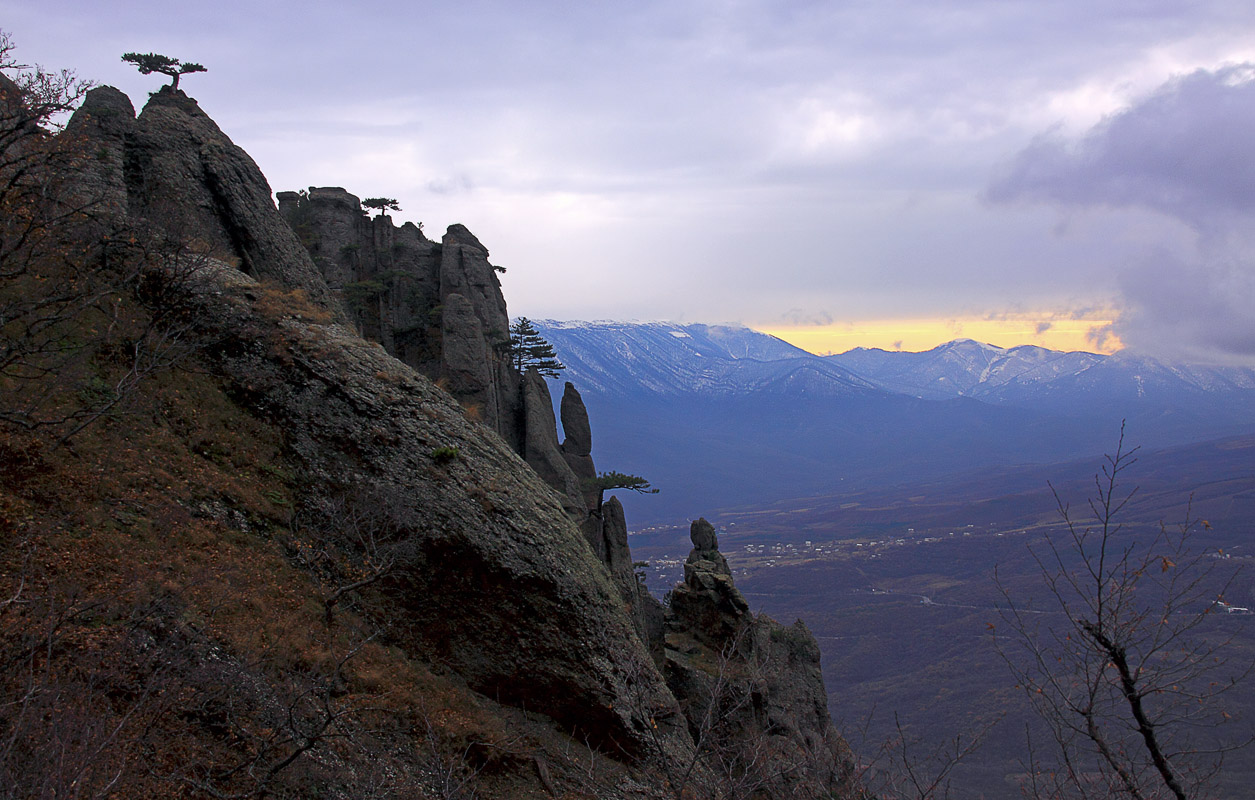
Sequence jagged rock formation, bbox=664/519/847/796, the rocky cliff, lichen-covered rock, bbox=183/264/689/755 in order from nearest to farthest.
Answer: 1. the rocky cliff
2. lichen-covered rock, bbox=183/264/689/755
3. jagged rock formation, bbox=664/519/847/796

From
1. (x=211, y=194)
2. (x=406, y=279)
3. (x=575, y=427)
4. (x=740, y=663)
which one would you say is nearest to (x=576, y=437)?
(x=575, y=427)

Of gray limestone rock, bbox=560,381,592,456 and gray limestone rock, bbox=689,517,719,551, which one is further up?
gray limestone rock, bbox=560,381,592,456

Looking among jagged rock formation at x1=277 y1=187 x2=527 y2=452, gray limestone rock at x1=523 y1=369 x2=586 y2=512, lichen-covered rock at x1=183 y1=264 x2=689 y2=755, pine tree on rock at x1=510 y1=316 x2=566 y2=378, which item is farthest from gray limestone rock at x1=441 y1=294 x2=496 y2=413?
lichen-covered rock at x1=183 y1=264 x2=689 y2=755

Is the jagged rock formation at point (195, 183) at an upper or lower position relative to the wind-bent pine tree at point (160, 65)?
lower

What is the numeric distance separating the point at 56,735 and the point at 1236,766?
113m

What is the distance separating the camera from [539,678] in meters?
20.6

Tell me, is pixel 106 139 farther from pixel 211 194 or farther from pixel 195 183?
pixel 211 194

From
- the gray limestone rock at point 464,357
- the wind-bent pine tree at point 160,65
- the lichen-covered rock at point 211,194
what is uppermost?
the wind-bent pine tree at point 160,65

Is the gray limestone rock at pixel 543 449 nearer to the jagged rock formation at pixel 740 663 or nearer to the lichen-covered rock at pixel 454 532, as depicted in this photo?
the jagged rock formation at pixel 740 663

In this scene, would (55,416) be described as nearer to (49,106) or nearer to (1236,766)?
(49,106)

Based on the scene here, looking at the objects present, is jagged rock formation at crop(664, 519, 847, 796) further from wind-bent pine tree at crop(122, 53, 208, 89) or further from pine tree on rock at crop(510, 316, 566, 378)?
wind-bent pine tree at crop(122, 53, 208, 89)

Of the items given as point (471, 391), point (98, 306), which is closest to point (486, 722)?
point (98, 306)

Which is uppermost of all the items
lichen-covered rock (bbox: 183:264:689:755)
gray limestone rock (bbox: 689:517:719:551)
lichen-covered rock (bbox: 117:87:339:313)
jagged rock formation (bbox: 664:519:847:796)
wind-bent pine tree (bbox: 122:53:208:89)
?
wind-bent pine tree (bbox: 122:53:208:89)

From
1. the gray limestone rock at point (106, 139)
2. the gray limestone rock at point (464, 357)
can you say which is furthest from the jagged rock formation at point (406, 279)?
the gray limestone rock at point (106, 139)
